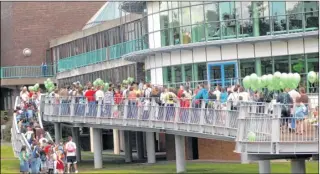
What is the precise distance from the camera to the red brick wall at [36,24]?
77188 millimetres

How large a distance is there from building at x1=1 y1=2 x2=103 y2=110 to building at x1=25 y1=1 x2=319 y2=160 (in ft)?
Result: 81.7

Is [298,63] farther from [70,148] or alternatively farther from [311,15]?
[70,148]

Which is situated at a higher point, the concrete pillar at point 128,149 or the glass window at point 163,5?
the glass window at point 163,5

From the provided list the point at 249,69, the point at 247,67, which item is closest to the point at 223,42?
the point at 247,67

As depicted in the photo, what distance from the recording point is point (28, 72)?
76938 millimetres

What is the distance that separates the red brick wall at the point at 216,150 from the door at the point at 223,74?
365 cm

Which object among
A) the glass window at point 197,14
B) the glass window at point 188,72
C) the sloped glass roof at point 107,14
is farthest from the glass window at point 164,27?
the sloped glass roof at point 107,14

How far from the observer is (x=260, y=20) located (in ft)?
140

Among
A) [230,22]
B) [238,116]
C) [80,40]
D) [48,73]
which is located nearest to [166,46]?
[230,22]

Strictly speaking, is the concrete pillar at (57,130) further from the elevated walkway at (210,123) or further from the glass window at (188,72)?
the glass window at (188,72)

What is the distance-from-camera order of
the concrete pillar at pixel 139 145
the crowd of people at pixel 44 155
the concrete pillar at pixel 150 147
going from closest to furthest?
1. the crowd of people at pixel 44 155
2. the concrete pillar at pixel 150 147
3. the concrete pillar at pixel 139 145

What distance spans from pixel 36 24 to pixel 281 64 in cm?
3871

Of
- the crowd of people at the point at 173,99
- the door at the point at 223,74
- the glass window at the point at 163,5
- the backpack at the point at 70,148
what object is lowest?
the backpack at the point at 70,148

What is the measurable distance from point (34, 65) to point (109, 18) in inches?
477
